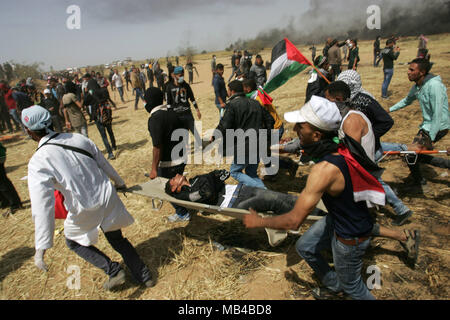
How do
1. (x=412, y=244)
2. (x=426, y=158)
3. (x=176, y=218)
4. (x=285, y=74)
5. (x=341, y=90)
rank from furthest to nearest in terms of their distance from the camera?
1. (x=285, y=74)
2. (x=176, y=218)
3. (x=426, y=158)
4. (x=341, y=90)
5. (x=412, y=244)

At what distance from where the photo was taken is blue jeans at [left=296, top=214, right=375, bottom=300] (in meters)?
2.24

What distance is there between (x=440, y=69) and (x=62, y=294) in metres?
17.6

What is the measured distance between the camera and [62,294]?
350 centimetres

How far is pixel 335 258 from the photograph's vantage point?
2336 millimetres

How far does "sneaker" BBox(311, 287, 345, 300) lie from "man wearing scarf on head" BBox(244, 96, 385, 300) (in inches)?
20.4

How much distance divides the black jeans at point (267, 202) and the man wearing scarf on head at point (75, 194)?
1.54 meters

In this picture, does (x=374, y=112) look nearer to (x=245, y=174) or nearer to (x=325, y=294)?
(x=245, y=174)

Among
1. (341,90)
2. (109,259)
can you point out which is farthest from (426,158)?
(109,259)

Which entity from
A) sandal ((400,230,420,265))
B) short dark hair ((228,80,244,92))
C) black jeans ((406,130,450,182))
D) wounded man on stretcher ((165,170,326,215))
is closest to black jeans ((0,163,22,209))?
wounded man on stretcher ((165,170,326,215))

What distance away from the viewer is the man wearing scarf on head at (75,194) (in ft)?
7.66

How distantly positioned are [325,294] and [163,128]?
10.1ft

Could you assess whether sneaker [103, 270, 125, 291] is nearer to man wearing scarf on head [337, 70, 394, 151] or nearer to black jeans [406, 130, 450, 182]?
man wearing scarf on head [337, 70, 394, 151]
